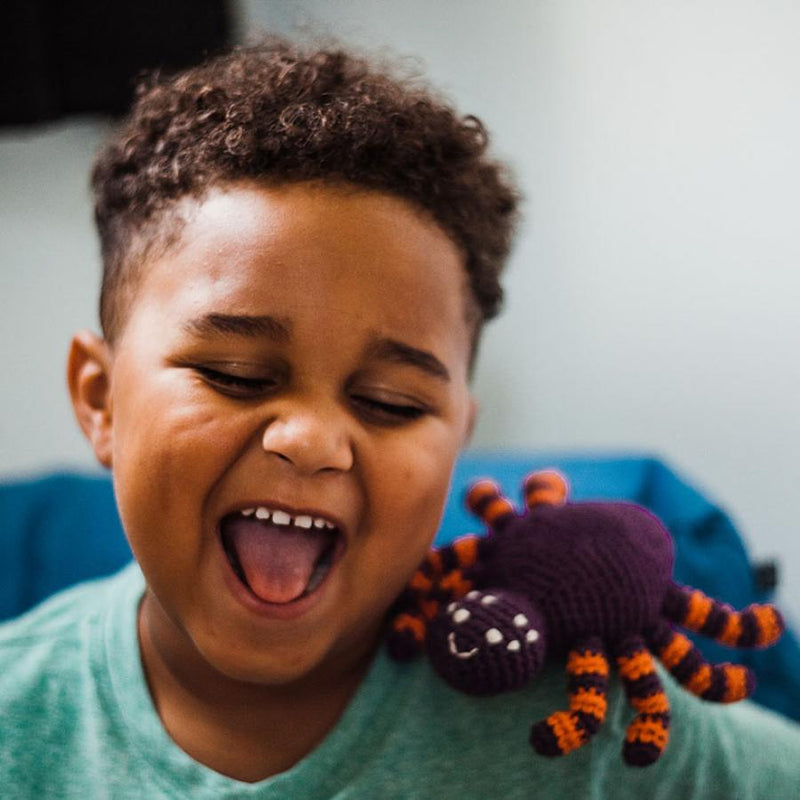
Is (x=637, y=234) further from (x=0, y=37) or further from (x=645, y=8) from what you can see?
(x=0, y=37)

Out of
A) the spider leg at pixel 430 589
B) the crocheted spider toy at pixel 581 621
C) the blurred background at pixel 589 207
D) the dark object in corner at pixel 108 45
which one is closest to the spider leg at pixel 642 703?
the crocheted spider toy at pixel 581 621

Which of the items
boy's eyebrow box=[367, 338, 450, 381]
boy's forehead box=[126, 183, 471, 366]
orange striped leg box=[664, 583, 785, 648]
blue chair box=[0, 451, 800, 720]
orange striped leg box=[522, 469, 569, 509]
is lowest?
blue chair box=[0, 451, 800, 720]

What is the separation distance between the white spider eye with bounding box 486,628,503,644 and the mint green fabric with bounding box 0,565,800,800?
15cm

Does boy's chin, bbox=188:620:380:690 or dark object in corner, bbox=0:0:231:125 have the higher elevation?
dark object in corner, bbox=0:0:231:125

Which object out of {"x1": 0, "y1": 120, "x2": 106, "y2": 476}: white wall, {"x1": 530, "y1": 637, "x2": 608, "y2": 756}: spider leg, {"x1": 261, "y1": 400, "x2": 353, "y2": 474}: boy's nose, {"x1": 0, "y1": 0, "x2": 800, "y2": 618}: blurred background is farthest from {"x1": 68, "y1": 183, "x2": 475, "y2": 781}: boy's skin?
{"x1": 0, "y1": 120, "x2": 106, "y2": 476}: white wall

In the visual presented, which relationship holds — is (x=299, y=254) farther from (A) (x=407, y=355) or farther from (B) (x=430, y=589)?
(B) (x=430, y=589)

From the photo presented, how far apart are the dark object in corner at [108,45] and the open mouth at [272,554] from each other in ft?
3.38

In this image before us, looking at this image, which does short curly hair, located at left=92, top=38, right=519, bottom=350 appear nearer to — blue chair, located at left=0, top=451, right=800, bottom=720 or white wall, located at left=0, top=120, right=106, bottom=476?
blue chair, located at left=0, top=451, right=800, bottom=720

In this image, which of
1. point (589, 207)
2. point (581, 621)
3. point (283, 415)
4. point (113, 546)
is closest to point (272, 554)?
point (283, 415)

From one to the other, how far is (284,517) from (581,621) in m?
0.21

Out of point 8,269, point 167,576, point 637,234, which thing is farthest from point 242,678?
point 8,269

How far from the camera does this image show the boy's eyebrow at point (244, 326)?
0.54 meters

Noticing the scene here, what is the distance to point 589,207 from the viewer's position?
153 centimetres

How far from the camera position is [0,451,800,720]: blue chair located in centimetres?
102
